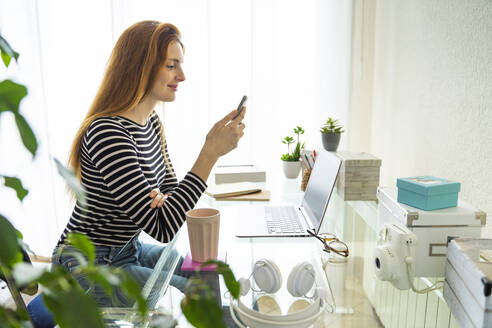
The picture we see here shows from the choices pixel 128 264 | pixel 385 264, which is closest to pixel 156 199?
pixel 128 264

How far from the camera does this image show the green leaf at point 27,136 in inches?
8.4

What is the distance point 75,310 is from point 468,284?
62 cm

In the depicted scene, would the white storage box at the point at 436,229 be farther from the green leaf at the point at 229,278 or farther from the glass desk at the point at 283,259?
the green leaf at the point at 229,278

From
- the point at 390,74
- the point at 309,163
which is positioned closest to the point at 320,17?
the point at 390,74

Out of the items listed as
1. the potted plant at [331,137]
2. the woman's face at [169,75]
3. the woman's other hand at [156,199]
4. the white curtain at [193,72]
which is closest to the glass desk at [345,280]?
the woman's other hand at [156,199]

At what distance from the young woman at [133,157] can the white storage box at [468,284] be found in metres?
0.63

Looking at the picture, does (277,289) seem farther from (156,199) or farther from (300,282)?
(156,199)

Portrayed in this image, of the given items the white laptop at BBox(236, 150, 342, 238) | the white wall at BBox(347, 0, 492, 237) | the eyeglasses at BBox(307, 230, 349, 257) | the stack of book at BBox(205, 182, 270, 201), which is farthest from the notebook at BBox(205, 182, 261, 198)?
Answer: the white wall at BBox(347, 0, 492, 237)

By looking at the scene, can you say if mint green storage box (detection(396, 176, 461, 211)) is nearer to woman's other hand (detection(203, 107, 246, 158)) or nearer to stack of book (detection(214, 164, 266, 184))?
woman's other hand (detection(203, 107, 246, 158))

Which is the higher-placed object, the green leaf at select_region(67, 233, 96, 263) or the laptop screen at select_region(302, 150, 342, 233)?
the green leaf at select_region(67, 233, 96, 263)

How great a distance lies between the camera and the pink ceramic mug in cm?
86

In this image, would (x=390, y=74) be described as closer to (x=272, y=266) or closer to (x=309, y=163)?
(x=309, y=163)

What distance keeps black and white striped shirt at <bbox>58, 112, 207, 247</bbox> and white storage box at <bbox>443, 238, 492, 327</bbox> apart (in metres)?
0.65

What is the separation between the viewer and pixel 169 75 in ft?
3.93
